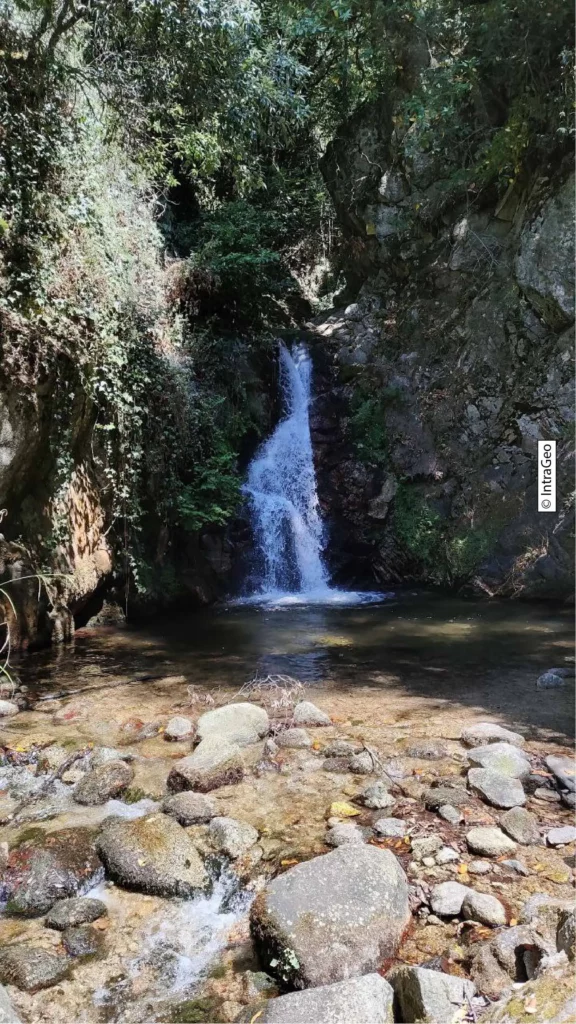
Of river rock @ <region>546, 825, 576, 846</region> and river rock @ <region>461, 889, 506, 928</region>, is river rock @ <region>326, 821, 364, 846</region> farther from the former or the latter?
river rock @ <region>546, 825, 576, 846</region>

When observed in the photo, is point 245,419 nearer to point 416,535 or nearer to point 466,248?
point 416,535

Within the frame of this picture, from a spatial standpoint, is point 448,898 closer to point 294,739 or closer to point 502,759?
point 502,759

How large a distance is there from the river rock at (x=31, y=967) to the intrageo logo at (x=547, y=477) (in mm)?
8231

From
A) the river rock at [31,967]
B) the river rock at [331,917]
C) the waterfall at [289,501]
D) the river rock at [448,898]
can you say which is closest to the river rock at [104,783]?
the river rock at [31,967]

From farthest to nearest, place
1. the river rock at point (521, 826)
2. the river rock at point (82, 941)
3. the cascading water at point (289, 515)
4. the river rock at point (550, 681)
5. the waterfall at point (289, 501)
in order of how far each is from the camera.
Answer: the waterfall at point (289, 501) → the cascading water at point (289, 515) → the river rock at point (550, 681) → the river rock at point (521, 826) → the river rock at point (82, 941)

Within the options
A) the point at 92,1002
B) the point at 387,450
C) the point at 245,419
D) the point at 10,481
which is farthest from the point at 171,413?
the point at 92,1002

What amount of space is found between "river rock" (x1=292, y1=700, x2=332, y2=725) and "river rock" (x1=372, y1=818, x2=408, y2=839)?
1387mm

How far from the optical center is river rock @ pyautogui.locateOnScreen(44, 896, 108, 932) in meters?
2.58

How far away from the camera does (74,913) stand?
8.59ft

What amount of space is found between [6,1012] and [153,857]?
1.02 metres

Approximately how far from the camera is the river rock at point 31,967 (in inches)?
89.6

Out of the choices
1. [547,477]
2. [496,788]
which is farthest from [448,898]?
[547,477]

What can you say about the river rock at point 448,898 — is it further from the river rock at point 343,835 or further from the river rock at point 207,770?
the river rock at point 207,770

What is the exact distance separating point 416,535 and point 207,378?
4377mm
